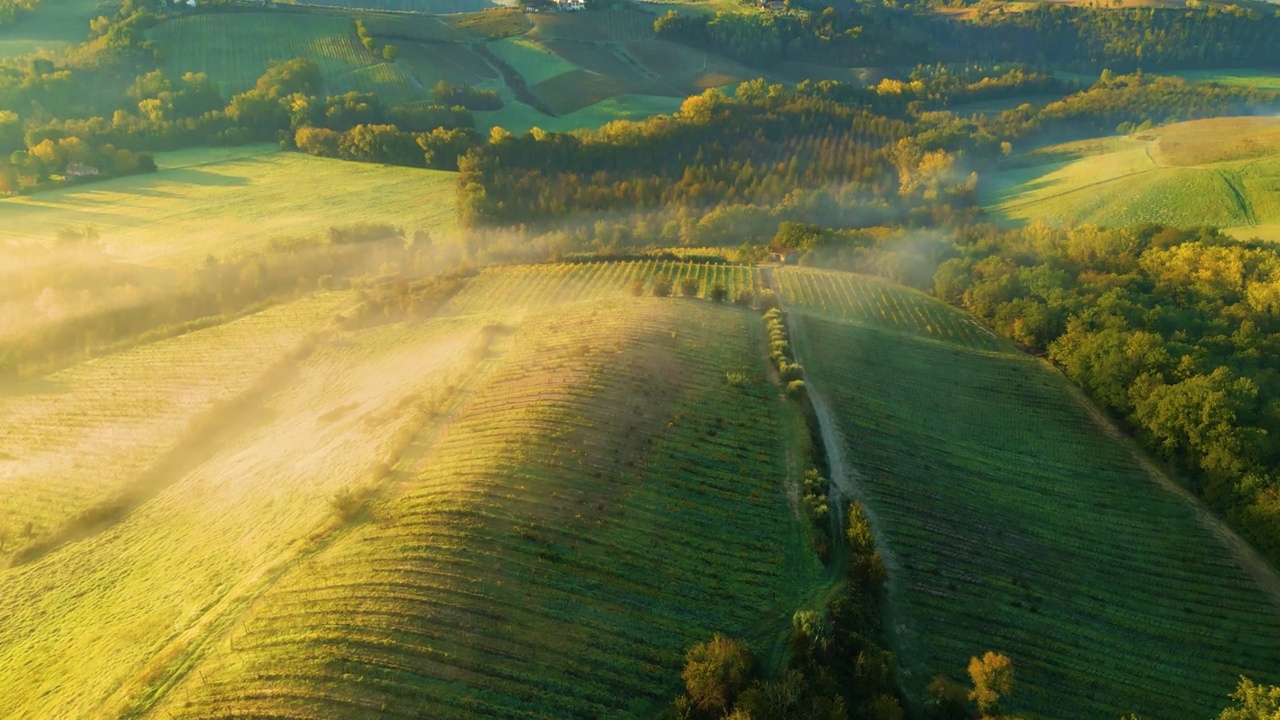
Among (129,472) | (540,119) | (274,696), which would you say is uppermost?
(540,119)

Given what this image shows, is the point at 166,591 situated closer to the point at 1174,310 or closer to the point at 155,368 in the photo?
the point at 155,368

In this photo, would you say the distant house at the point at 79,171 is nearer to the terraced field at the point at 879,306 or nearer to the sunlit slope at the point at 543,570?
the sunlit slope at the point at 543,570

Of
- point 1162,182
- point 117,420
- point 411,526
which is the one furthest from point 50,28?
point 1162,182

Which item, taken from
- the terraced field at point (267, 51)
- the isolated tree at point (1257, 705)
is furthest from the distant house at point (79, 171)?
the isolated tree at point (1257, 705)

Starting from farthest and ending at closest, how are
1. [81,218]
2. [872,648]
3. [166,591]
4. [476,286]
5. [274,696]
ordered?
[81,218], [476,286], [166,591], [872,648], [274,696]

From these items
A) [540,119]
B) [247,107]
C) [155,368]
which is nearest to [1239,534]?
[155,368]
